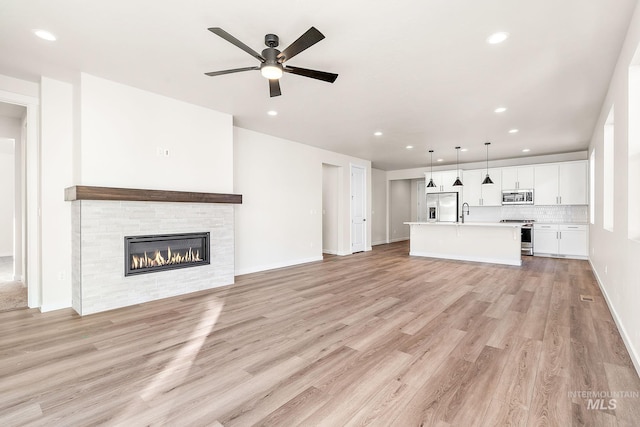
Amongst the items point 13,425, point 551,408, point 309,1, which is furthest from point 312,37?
point 13,425

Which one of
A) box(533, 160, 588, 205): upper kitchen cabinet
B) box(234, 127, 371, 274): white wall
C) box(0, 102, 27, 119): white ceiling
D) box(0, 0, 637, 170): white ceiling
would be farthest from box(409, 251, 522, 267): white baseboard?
box(0, 102, 27, 119): white ceiling

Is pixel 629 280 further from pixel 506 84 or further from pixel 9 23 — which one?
pixel 9 23

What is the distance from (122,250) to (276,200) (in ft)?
10.0

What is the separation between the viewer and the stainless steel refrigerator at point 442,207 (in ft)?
29.7

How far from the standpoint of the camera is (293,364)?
231 centimetres

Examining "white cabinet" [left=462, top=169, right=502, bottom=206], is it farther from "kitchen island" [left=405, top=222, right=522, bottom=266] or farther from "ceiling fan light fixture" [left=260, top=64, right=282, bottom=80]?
"ceiling fan light fixture" [left=260, top=64, right=282, bottom=80]

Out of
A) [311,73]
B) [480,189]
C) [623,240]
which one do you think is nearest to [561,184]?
[480,189]

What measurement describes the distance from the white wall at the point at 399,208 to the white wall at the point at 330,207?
3.62 meters

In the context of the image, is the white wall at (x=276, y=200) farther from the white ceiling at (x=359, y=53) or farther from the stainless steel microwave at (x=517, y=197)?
the stainless steel microwave at (x=517, y=197)

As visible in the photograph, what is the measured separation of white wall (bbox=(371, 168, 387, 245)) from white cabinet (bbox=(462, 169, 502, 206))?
2744 mm

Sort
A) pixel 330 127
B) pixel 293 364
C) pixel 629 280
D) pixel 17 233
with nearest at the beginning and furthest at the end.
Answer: pixel 293 364 → pixel 629 280 → pixel 17 233 → pixel 330 127

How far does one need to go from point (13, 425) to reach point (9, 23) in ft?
10.1

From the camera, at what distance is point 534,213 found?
8.11 meters

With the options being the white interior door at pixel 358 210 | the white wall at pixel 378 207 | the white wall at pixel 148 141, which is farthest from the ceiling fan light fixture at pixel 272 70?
the white wall at pixel 378 207
